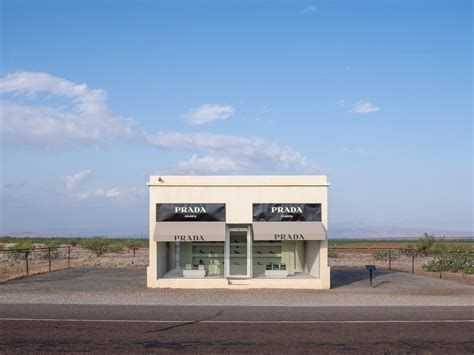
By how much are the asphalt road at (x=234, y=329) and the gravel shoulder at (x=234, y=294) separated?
68.7 inches

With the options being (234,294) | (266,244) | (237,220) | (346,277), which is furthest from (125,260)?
(234,294)

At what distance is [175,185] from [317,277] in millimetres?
6826

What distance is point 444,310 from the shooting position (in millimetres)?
17719

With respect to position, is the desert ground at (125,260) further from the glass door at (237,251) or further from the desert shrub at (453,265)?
the glass door at (237,251)

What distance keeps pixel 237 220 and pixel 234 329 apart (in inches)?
462

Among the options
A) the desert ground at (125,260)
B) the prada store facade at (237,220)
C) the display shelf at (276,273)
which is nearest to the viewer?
the prada store facade at (237,220)

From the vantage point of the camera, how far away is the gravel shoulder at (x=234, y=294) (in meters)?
20.0

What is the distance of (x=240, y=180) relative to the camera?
25375 mm

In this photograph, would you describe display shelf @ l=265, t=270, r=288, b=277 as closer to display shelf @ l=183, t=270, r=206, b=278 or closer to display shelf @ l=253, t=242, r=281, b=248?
display shelf @ l=253, t=242, r=281, b=248

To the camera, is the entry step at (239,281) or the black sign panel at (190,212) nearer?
the entry step at (239,281)

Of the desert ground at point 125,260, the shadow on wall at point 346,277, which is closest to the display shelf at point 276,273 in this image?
the shadow on wall at point 346,277

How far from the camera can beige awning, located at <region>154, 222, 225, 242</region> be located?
81.0 ft

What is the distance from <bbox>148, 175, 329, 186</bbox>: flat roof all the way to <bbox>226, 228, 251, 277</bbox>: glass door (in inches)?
82.0

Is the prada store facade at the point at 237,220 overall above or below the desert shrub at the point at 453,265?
above
